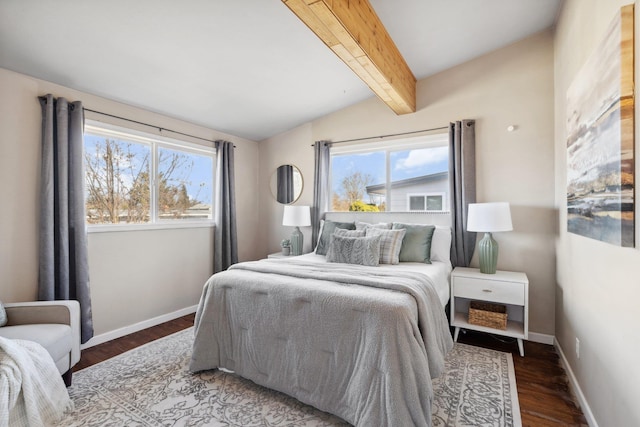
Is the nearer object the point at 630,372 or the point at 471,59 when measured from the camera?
the point at 630,372

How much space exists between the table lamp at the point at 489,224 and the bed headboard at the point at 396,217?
448mm

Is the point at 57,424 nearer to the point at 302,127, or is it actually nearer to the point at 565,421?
the point at 565,421

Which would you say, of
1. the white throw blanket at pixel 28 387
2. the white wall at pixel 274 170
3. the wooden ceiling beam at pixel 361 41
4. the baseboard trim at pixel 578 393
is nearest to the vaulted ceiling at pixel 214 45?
the wooden ceiling beam at pixel 361 41

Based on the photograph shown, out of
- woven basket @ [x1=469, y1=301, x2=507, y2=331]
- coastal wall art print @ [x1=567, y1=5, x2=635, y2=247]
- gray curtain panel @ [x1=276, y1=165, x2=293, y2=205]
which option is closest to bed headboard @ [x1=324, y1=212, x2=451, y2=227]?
gray curtain panel @ [x1=276, y1=165, x2=293, y2=205]

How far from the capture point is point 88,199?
2781mm

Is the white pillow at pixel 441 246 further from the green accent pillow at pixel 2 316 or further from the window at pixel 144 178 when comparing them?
the green accent pillow at pixel 2 316

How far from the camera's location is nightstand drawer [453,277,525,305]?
8.28 ft

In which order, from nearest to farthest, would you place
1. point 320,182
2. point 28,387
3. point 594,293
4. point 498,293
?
point 28,387, point 594,293, point 498,293, point 320,182

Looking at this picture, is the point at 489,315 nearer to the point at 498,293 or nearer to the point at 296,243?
the point at 498,293

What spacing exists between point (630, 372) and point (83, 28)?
140 inches

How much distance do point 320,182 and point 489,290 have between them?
2.27 meters

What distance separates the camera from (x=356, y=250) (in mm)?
2783

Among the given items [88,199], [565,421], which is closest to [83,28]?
[88,199]

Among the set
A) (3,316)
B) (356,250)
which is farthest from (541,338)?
(3,316)
